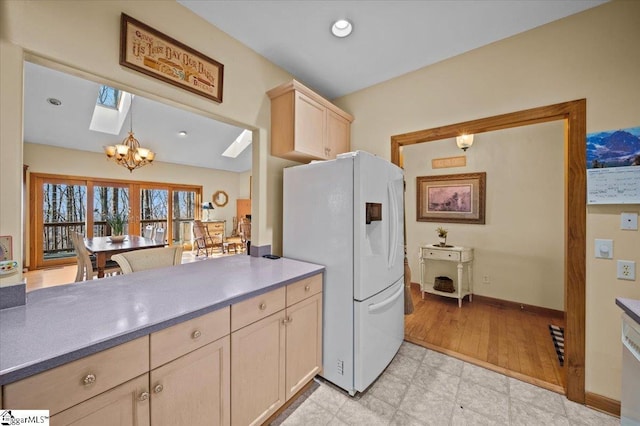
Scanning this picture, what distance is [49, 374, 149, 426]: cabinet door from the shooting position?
29.6 inches

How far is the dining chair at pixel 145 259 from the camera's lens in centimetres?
177

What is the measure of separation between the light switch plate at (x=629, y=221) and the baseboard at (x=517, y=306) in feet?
6.48

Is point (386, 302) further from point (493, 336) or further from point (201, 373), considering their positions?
point (493, 336)

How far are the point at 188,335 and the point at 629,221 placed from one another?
8.44 feet

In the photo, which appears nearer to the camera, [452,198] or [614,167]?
[614,167]

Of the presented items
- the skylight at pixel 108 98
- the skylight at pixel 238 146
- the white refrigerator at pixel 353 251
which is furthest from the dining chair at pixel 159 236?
the white refrigerator at pixel 353 251

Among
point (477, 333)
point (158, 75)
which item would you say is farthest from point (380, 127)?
point (477, 333)

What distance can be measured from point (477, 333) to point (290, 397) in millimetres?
2106

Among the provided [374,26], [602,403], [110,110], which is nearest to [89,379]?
[374,26]

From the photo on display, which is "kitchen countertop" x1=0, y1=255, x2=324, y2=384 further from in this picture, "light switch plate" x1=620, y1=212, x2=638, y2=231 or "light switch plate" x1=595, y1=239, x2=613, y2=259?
"light switch plate" x1=620, y1=212, x2=638, y2=231

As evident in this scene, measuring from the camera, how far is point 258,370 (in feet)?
4.35

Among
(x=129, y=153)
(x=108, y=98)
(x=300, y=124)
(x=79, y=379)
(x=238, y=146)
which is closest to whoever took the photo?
(x=79, y=379)

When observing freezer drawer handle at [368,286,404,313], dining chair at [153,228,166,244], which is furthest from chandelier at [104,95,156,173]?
freezer drawer handle at [368,286,404,313]

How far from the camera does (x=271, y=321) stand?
4.58 ft
